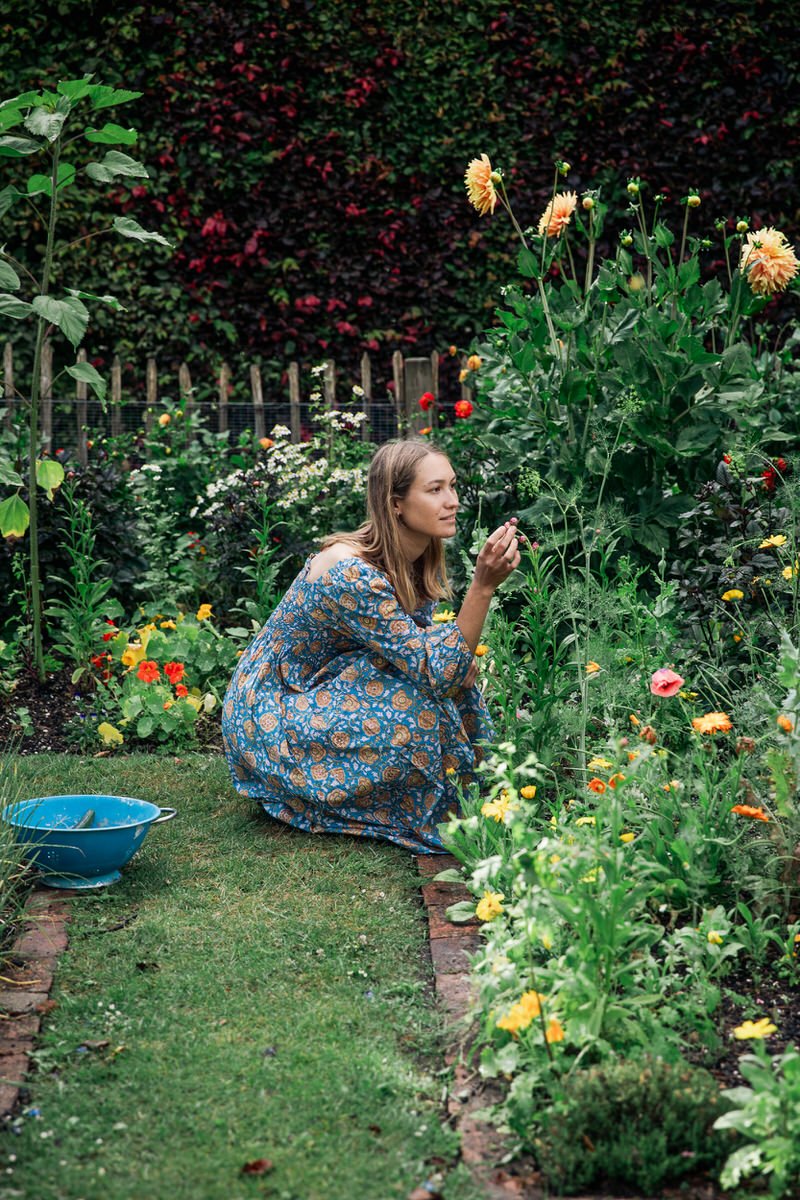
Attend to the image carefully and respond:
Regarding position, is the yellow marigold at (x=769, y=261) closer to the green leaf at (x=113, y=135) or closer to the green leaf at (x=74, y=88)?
the green leaf at (x=113, y=135)

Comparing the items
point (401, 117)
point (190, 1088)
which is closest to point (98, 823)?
point (190, 1088)

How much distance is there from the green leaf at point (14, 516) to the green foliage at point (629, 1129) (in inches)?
123

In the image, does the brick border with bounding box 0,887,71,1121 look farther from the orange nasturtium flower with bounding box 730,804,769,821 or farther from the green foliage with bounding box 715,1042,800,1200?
the orange nasturtium flower with bounding box 730,804,769,821

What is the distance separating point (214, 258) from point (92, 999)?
5.15 meters

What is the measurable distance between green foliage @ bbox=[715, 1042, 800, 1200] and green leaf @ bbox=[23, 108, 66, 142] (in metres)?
3.70

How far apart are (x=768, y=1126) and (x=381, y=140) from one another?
6.21 meters

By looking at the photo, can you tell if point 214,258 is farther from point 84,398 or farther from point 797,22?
point 797,22

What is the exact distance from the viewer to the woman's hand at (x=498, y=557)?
2992 mm

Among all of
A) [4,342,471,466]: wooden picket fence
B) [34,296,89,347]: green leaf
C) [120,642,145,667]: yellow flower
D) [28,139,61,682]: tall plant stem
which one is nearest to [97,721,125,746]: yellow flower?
[120,642,145,667]: yellow flower

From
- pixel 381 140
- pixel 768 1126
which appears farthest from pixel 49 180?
pixel 768 1126

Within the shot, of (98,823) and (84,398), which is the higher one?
(84,398)

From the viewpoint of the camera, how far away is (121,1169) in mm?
1963

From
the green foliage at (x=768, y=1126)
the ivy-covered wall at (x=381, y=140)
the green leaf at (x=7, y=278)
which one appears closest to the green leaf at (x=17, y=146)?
the green leaf at (x=7, y=278)

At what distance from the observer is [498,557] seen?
9.87 ft
